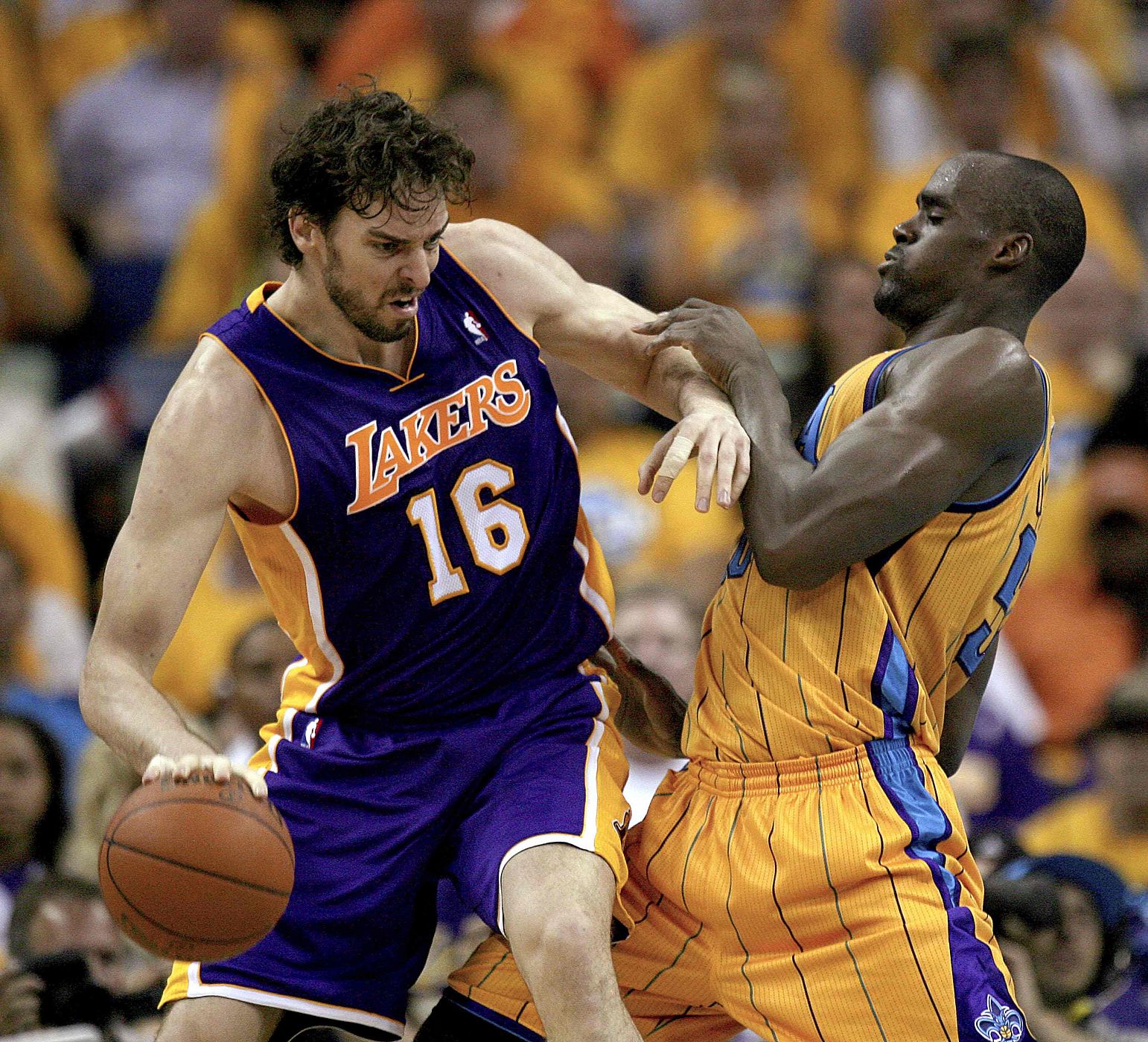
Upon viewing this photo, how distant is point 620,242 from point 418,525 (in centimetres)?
520

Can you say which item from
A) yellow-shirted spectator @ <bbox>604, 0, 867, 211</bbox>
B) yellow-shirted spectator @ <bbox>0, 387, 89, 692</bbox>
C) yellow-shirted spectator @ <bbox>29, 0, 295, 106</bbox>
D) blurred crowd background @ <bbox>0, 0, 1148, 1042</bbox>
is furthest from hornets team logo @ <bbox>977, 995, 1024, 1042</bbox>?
yellow-shirted spectator @ <bbox>29, 0, 295, 106</bbox>

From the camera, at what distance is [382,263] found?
3.80 meters

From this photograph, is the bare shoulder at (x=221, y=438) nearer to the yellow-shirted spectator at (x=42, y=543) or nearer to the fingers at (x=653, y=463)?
the fingers at (x=653, y=463)

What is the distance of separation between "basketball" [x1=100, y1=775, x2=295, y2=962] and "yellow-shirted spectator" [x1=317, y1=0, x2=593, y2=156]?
6.29 m

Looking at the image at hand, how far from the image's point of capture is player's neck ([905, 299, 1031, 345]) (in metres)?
3.76

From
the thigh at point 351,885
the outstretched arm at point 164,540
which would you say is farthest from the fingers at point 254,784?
the thigh at point 351,885

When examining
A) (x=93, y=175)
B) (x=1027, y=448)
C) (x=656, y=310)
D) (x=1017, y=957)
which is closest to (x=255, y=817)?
(x=1027, y=448)

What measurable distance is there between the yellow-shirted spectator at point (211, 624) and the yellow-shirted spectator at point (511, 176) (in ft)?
7.07

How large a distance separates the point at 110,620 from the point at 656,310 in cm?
519

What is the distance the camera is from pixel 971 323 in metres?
3.77

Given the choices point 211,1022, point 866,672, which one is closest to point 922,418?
point 866,672

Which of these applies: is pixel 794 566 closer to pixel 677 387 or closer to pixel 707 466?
pixel 707 466

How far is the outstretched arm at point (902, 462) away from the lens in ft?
11.6

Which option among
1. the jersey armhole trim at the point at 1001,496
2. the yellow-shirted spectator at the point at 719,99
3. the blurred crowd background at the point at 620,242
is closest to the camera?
the jersey armhole trim at the point at 1001,496
